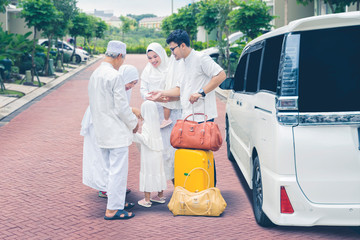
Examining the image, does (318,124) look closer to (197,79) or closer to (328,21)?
(328,21)

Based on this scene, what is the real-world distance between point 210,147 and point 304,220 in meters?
1.48

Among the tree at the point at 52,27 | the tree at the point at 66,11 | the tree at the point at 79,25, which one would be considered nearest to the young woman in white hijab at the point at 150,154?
the tree at the point at 52,27

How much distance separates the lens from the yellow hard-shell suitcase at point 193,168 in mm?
5652

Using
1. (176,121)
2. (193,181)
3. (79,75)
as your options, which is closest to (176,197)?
(193,181)

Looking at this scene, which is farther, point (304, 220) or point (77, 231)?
point (77, 231)

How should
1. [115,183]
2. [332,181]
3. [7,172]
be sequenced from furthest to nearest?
[7,172] → [115,183] → [332,181]

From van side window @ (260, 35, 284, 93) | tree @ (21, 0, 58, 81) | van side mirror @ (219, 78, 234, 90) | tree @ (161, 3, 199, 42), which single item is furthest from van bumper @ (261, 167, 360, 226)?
tree @ (161, 3, 199, 42)

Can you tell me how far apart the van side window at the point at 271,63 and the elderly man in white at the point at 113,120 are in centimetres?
140

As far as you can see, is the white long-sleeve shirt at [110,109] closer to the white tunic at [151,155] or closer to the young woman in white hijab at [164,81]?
the white tunic at [151,155]

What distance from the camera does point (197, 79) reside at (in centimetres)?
604

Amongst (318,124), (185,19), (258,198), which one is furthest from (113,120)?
(185,19)

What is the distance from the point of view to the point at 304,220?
14.5ft

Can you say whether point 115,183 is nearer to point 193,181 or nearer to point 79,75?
point 193,181

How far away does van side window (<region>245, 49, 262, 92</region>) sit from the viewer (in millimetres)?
5788
